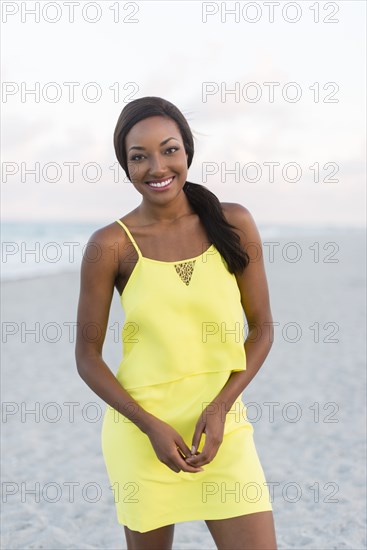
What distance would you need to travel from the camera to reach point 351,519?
505 cm

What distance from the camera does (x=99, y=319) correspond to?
2.44m

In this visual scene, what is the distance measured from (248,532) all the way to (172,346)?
661 mm

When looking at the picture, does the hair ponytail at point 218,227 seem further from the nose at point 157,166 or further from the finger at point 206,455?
the finger at point 206,455

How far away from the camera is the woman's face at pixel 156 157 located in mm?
2387

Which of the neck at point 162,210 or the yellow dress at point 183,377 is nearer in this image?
the yellow dress at point 183,377

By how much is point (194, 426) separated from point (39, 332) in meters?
11.1

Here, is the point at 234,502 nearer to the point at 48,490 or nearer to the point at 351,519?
the point at 351,519

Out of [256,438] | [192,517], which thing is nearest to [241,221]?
[192,517]

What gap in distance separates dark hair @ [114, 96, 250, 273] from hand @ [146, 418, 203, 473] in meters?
0.59

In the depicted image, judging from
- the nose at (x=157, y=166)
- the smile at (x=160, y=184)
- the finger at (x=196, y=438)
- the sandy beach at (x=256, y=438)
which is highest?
the nose at (x=157, y=166)

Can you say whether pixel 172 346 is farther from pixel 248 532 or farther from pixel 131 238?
pixel 248 532

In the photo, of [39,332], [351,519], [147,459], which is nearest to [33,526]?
[351,519]

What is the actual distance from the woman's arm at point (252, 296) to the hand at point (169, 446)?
0.26 meters

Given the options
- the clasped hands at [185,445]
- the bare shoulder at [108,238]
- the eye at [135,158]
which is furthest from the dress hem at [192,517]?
the eye at [135,158]
